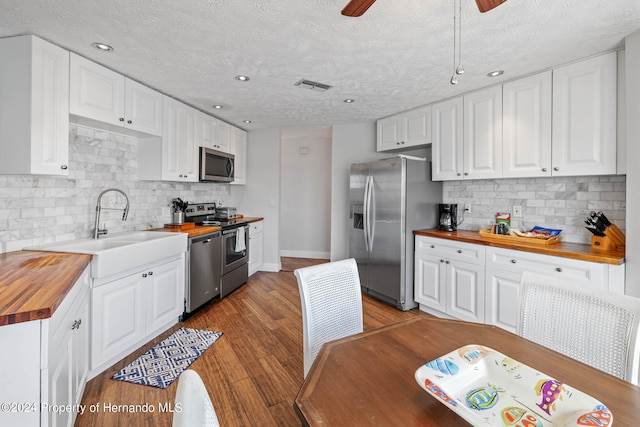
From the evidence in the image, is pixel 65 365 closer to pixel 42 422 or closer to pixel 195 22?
pixel 42 422

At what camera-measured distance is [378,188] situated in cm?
353

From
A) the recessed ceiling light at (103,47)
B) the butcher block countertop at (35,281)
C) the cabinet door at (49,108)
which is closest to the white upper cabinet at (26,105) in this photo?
the cabinet door at (49,108)

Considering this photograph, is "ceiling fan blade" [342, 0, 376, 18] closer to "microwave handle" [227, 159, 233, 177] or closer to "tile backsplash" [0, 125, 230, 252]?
"tile backsplash" [0, 125, 230, 252]

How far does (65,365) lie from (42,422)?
33 cm

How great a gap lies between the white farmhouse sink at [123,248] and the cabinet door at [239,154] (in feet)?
6.12

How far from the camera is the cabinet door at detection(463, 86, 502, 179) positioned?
9.29ft

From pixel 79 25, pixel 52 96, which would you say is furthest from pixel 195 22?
pixel 52 96

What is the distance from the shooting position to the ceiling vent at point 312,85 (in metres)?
2.78

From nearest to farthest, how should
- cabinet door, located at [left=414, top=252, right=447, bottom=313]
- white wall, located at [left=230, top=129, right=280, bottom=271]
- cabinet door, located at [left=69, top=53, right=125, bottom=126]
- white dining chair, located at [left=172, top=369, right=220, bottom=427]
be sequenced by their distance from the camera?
white dining chair, located at [left=172, top=369, right=220, bottom=427], cabinet door, located at [left=69, top=53, right=125, bottom=126], cabinet door, located at [left=414, top=252, right=447, bottom=313], white wall, located at [left=230, top=129, right=280, bottom=271]

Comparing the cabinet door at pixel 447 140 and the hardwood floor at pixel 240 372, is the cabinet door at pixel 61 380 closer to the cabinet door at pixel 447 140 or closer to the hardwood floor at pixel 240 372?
the hardwood floor at pixel 240 372

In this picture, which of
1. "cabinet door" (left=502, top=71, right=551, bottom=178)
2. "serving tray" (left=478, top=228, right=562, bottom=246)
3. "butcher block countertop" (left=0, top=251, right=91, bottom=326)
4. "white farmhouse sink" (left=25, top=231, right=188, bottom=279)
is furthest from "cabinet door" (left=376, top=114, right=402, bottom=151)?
"butcher block countertop" (left=0, top=251, right=91, bottom=326)

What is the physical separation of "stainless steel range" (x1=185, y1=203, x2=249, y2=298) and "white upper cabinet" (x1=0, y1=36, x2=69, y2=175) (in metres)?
1.83

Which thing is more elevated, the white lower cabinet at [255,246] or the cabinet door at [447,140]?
the cabinet door at [447,140]

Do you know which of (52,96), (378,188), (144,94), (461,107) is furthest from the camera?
(378,188)
